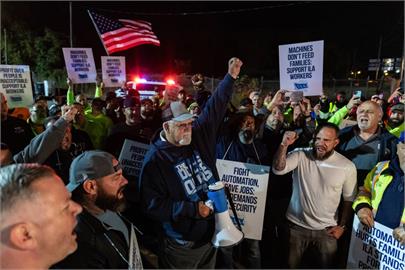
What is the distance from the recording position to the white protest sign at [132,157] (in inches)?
185

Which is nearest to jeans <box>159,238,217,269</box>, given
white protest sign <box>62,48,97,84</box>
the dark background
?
white protest sign <box>62,48,97,84</box>

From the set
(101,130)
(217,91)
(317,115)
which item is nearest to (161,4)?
(317,115)

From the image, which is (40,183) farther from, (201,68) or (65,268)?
(201,68)

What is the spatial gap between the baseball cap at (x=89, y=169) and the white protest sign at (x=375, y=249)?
2.28m

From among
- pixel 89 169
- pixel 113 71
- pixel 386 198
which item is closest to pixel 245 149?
pixel 386 198

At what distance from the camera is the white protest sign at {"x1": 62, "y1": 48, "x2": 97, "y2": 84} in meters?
9.35

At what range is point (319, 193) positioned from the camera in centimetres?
382

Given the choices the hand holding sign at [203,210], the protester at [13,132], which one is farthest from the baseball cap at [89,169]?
the protester at [13,132]

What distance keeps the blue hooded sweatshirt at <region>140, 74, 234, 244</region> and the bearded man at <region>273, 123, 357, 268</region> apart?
2.94 ft

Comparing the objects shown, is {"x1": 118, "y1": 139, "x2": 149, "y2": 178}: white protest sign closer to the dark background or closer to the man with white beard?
the man with white beard

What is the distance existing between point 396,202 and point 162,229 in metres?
1.94

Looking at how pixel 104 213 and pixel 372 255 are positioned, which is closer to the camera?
pixel 104 213

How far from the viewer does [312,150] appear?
13.1 ft

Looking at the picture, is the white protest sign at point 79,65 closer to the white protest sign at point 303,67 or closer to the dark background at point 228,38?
the white protest sign at point 303,67
